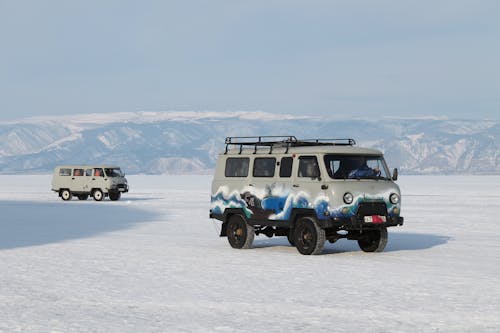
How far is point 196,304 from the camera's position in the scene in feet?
36.8

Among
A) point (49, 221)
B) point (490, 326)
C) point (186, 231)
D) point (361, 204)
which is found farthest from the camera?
point (49, 221)

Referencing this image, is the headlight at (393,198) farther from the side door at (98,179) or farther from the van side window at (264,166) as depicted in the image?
the side door at (98,179)

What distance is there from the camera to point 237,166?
1892 centimetres

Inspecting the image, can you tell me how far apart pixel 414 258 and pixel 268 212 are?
3.10 metres

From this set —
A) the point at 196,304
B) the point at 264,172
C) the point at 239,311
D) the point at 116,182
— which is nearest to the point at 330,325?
the point at 239,311

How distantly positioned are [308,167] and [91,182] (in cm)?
3186

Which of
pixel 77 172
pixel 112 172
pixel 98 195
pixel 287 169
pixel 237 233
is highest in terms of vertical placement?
pixel 112 172

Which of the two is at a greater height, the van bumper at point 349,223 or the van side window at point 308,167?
the van side window at point 308,167

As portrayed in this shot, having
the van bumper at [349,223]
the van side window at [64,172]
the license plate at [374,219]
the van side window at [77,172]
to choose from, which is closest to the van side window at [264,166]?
the van bumper at [349,223]

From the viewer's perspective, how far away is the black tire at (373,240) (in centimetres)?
1802

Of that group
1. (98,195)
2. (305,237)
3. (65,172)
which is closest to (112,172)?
(98,195)

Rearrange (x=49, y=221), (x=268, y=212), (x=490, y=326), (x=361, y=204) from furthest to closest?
1. (x=49, y=221)
2. (x=268, y=212)
3. (x=361, y=204)
4. (x=490, y=326)

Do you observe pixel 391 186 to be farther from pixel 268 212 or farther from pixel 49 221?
pixel 49 221

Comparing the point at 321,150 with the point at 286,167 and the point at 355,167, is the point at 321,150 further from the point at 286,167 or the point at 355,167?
the point at 286,167
